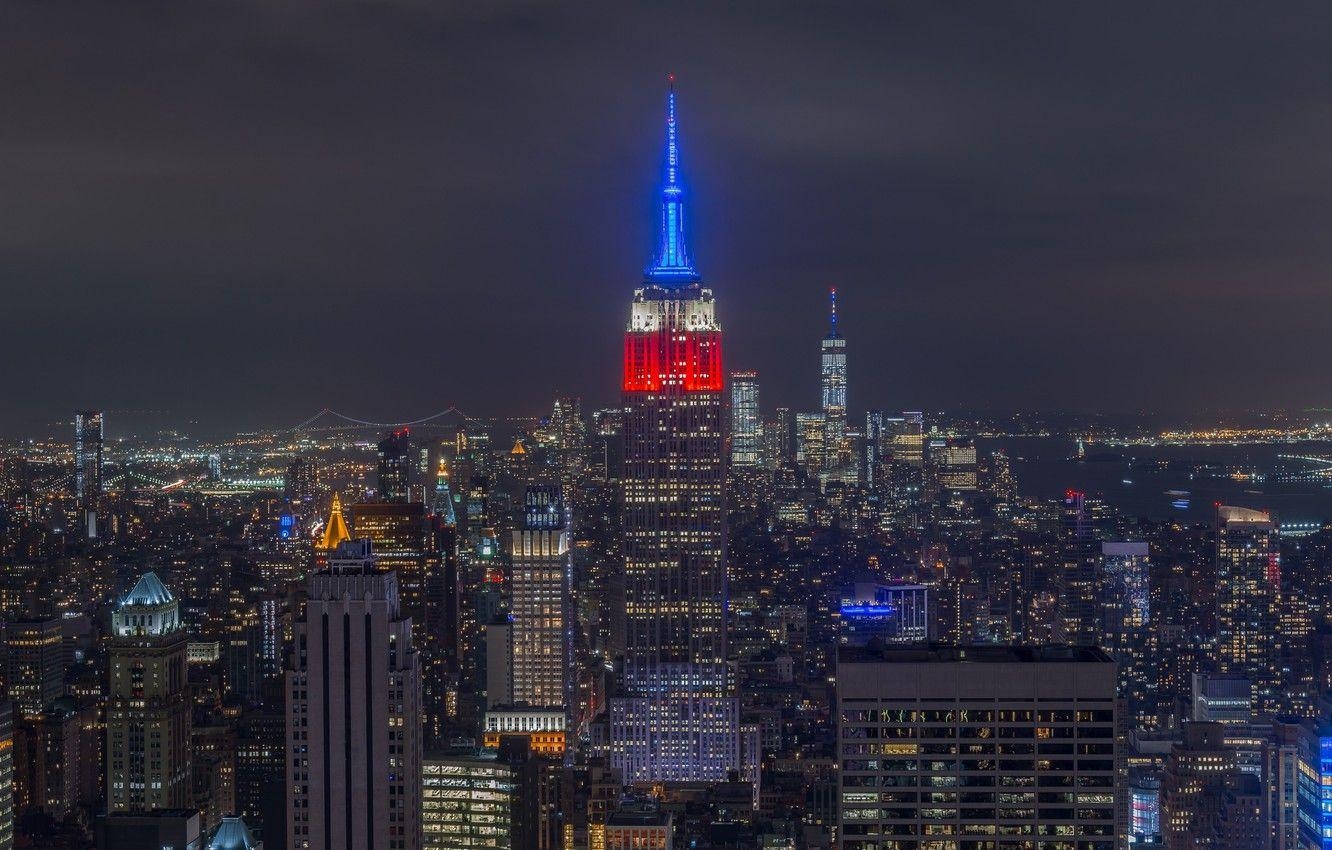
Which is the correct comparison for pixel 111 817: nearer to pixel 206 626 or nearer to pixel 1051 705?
pixel 206 626

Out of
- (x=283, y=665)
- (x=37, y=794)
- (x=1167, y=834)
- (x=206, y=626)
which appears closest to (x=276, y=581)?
(x=206, y=626)

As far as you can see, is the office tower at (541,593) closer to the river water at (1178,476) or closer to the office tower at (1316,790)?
the river water at (1178,476)

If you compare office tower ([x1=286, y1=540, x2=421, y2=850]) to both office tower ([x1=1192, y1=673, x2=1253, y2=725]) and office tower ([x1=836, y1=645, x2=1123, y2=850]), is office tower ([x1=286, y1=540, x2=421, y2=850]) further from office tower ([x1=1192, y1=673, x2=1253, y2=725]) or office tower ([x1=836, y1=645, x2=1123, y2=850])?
office tower ([x1=1192, y1=673, x2=1253, y2=725])

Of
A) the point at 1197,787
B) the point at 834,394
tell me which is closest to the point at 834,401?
the point at 834,394

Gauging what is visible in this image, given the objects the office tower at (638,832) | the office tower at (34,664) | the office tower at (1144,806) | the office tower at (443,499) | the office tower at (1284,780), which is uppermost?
the office tower at (443,499)

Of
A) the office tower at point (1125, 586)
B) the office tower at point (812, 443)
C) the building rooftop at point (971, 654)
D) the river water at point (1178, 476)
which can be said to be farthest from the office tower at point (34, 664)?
the office tower at point (1125, 586)

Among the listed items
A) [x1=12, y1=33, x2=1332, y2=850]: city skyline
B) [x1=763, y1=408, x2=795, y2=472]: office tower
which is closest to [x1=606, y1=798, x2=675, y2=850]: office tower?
[x1=12, y1=33, x2=1332, y2=850]: city skyline

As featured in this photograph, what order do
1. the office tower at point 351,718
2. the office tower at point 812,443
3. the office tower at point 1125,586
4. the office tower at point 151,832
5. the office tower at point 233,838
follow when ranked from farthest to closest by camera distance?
the office tower at point 812,443 → the office tower at point 1125,586 → the office tower at point 151,832 → the office tower at point 233,838 → the office tower at point 351,718
